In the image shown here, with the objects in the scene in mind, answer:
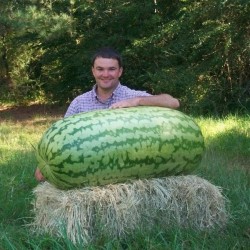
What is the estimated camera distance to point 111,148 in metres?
3.52

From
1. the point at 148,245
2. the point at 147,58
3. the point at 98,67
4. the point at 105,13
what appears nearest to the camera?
the point at 148,245

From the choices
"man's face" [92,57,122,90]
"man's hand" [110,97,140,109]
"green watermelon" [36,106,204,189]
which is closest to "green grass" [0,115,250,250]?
"green watermelon" [36,106,204,189]

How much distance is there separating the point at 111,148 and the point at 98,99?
0.88 m

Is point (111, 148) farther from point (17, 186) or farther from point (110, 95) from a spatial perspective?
point (17, 186)

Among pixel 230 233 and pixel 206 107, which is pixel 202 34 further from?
pixel 230 233

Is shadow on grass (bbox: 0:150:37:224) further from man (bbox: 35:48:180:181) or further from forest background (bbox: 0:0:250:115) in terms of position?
forest background (bbox: 0:0:250:115)

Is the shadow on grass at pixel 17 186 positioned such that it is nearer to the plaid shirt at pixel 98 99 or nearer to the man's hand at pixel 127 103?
the plaid shirt at pixel 98 99

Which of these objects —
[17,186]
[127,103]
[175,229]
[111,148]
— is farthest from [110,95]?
[17,186]

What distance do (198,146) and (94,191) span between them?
0.84 metres

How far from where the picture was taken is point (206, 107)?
11.7 m

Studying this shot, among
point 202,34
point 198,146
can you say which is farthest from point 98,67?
point 202,34

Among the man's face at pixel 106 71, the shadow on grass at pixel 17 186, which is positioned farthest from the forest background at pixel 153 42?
the man's face at pixel 106 71

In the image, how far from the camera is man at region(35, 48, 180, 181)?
3957 mm

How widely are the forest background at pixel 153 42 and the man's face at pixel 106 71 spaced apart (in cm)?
670
